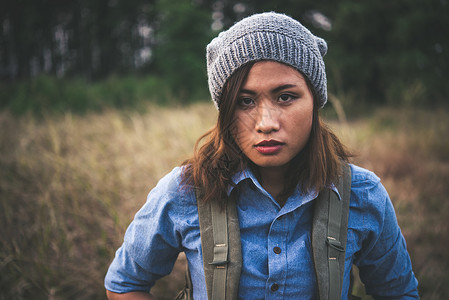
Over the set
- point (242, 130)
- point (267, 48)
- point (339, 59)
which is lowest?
point (242, 130)

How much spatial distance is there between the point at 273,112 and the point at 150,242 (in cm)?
74

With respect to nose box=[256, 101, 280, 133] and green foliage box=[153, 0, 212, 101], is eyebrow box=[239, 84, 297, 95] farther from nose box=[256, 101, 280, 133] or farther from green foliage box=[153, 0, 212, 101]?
green foliage box=[153, 0, 212, 101]

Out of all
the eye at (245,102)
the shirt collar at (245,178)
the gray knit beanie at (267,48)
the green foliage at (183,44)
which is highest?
the green foliage at (183,44)

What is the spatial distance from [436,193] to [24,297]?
4718 millimetres

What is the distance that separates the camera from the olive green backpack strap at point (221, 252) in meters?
1.03

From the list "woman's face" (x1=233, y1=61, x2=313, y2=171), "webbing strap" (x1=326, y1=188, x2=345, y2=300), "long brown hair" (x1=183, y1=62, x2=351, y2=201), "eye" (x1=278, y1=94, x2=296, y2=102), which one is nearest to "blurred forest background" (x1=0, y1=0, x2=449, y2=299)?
"long brown hair" (x1=183, y1=62, x2=351, y2=201)

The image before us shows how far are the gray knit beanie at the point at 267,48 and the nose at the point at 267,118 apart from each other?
0.60ft

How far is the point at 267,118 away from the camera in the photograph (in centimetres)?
106

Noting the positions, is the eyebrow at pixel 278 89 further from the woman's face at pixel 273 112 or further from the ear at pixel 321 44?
the ear at pixel 321 44

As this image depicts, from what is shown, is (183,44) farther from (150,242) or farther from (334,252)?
(334,252)

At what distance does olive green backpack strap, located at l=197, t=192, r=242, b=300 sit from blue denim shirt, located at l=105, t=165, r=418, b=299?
0.05m

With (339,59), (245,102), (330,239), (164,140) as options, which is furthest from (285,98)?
(339,59)

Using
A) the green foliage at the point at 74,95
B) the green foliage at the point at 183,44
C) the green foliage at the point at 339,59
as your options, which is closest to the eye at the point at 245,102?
the green foliage at the point at 339,59

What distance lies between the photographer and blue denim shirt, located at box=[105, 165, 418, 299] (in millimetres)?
1078
